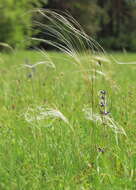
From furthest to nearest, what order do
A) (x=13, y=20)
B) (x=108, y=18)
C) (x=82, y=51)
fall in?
(x=108, y=18), (x=13, y=20), (x=82, y=51)

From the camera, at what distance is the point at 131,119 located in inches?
130

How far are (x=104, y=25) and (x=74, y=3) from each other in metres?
6.64

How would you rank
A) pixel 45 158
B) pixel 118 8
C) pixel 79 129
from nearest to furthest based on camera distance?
1. pixel 45 158
2. pixel 79 129
3. pixel 118 8

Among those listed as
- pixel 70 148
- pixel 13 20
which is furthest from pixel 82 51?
pixel 13 20

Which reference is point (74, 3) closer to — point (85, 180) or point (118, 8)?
point (118, 8)

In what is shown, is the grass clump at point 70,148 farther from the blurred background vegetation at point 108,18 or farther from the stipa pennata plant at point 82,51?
the blurred background vegetation at point 108,18

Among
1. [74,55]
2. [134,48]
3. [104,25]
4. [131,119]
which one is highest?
→ [104,25]

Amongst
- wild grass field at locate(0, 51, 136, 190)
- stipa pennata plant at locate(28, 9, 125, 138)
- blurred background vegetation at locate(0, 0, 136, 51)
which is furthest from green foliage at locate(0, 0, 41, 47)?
blurred background vegetation at locate(0, 0, 136, 51)

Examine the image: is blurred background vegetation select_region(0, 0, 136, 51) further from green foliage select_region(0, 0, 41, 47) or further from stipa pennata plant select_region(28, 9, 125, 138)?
stipa pennata plant select_region(28, 9, 125, 138)

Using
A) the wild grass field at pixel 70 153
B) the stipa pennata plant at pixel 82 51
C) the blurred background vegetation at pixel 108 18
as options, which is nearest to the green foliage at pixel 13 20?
the wild grass field at pixel 70 153

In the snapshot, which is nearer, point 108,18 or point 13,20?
point 13,20

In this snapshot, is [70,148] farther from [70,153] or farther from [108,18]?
[108,18]

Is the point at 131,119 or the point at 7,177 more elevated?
the point at 131,119

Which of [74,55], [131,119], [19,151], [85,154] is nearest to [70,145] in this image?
[85,154]
